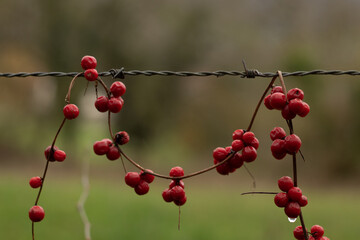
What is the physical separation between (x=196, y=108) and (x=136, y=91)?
2303 mm

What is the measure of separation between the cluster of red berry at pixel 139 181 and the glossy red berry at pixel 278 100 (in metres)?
0.36

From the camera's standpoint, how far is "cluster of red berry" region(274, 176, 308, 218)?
1100mm

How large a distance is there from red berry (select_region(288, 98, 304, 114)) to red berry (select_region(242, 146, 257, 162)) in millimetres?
144

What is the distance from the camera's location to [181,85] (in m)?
16.9

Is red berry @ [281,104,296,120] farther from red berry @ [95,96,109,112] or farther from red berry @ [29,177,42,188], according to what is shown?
red berry @ [29,177,42,188]

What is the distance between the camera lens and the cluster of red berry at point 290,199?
3.61 ft

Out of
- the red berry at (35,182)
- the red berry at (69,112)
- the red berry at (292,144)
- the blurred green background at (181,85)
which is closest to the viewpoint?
the red berry at (292,144)

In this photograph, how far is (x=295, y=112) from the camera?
1.10 meters

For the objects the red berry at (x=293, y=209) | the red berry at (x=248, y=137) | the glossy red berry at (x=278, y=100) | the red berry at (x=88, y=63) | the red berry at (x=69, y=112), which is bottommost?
the red berry at (x=293, y=209)

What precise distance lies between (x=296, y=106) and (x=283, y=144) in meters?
0.10

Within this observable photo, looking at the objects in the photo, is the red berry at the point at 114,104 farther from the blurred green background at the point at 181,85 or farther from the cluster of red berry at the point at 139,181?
the blurred green background at the point at 181,85

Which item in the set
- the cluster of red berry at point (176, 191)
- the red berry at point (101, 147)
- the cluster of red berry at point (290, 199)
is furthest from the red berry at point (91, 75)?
the cluster of red berry at point (290, 199)

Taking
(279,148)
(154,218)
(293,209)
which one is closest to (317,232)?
(293,209)

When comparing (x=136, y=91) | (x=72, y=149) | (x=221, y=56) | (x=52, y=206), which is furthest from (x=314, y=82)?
(x=52, y=206)
